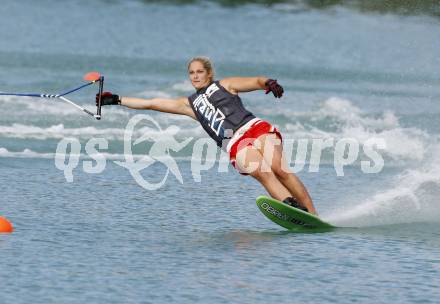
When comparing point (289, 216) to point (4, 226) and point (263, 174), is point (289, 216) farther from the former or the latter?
point (4, 226)

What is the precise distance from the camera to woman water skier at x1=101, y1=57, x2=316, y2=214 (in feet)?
36.0

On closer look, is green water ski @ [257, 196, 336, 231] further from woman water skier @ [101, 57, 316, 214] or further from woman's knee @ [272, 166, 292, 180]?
woman's knee @ [272, 166, 292, 180]

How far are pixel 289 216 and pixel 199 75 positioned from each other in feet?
4.80

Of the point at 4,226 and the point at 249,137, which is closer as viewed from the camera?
the point at 4,226

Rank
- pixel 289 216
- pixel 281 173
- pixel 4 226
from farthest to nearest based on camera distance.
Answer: pixel 281 173 → pixel 289 216 → pixel 4 226

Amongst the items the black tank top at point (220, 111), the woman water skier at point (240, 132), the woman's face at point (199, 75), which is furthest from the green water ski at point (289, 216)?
the woman's face at point (199, 75)

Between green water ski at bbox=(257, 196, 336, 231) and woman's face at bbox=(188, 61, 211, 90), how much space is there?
3.74 feet

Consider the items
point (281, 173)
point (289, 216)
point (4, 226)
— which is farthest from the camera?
point (281, 173)

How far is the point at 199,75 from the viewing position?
11.1m

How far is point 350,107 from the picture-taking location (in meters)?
24.6

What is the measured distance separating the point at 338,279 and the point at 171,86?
20.3 metres

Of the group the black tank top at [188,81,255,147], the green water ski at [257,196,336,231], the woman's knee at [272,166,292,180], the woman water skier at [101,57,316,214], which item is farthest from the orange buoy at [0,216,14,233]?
the woman's knee at [272,166,292,180]

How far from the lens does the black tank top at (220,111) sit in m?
11.0

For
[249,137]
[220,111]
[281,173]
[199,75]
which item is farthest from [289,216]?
[199,75]
